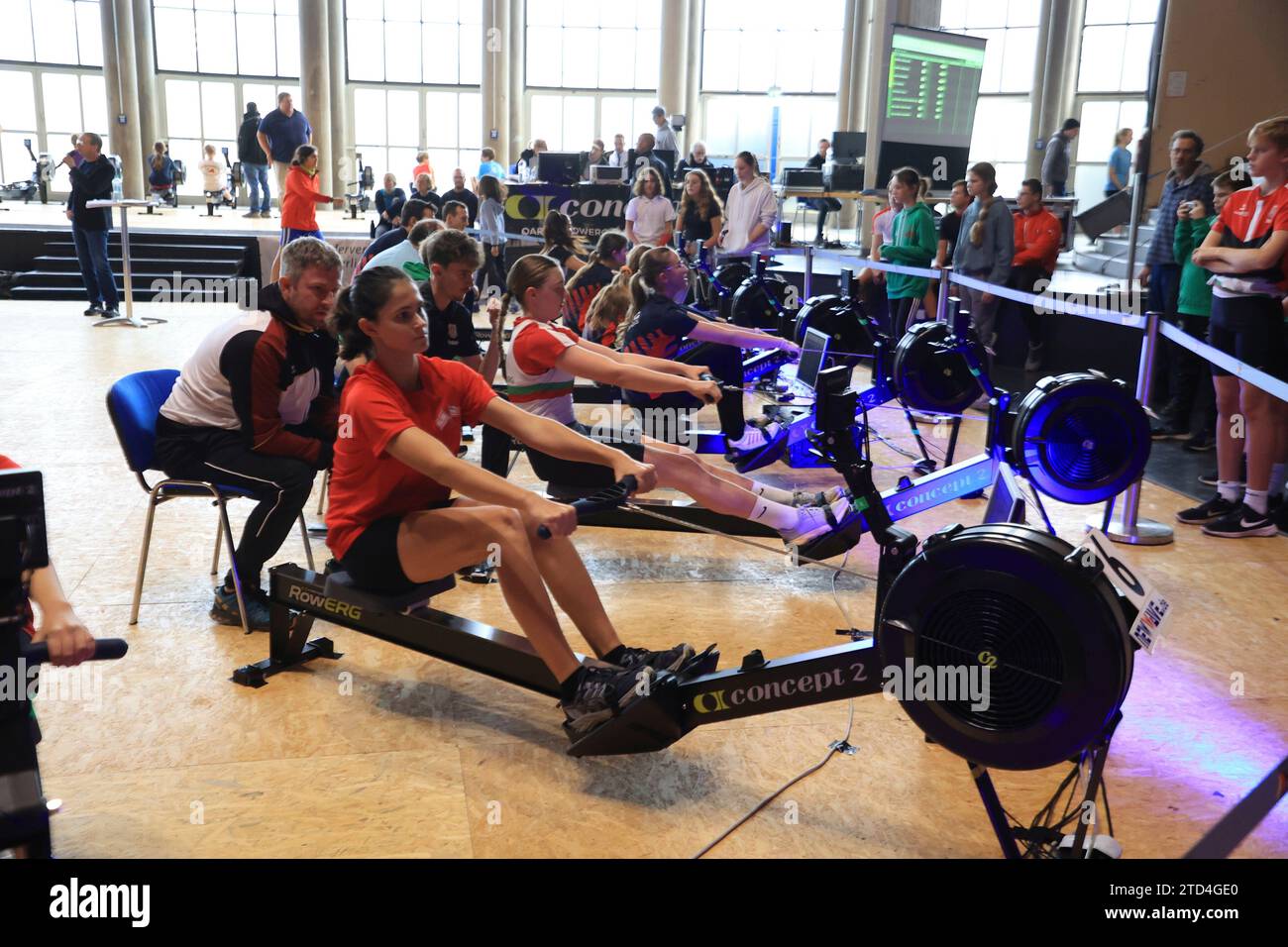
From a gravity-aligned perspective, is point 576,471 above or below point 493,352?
below

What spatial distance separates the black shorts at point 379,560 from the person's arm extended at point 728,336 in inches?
107

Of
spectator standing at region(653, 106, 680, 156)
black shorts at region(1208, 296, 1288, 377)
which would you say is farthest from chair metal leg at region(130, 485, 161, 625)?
spectator standing at region(653, 106, 680, 156)

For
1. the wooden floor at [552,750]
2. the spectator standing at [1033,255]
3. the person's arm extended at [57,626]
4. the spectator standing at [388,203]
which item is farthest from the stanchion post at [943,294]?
the spectator standing at [388,203]

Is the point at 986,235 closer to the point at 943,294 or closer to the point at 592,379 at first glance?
the point at 943,294

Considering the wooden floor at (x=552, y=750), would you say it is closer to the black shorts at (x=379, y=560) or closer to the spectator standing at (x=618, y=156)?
the black shorts at (x=379, y=560)

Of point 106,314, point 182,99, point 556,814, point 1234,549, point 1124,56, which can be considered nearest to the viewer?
point 556,814

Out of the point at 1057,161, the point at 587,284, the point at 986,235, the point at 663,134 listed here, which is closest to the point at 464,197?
the point at 663,134

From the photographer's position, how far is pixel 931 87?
10797 mm

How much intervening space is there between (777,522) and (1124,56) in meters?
19.2

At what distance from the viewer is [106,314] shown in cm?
1074

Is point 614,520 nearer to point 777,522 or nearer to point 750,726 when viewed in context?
point 777,522

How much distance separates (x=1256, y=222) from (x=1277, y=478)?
1216 mm

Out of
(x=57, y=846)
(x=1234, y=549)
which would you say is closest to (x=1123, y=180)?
(x=1234, y=549)

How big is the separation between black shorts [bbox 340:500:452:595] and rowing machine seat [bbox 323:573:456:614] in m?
0.02
